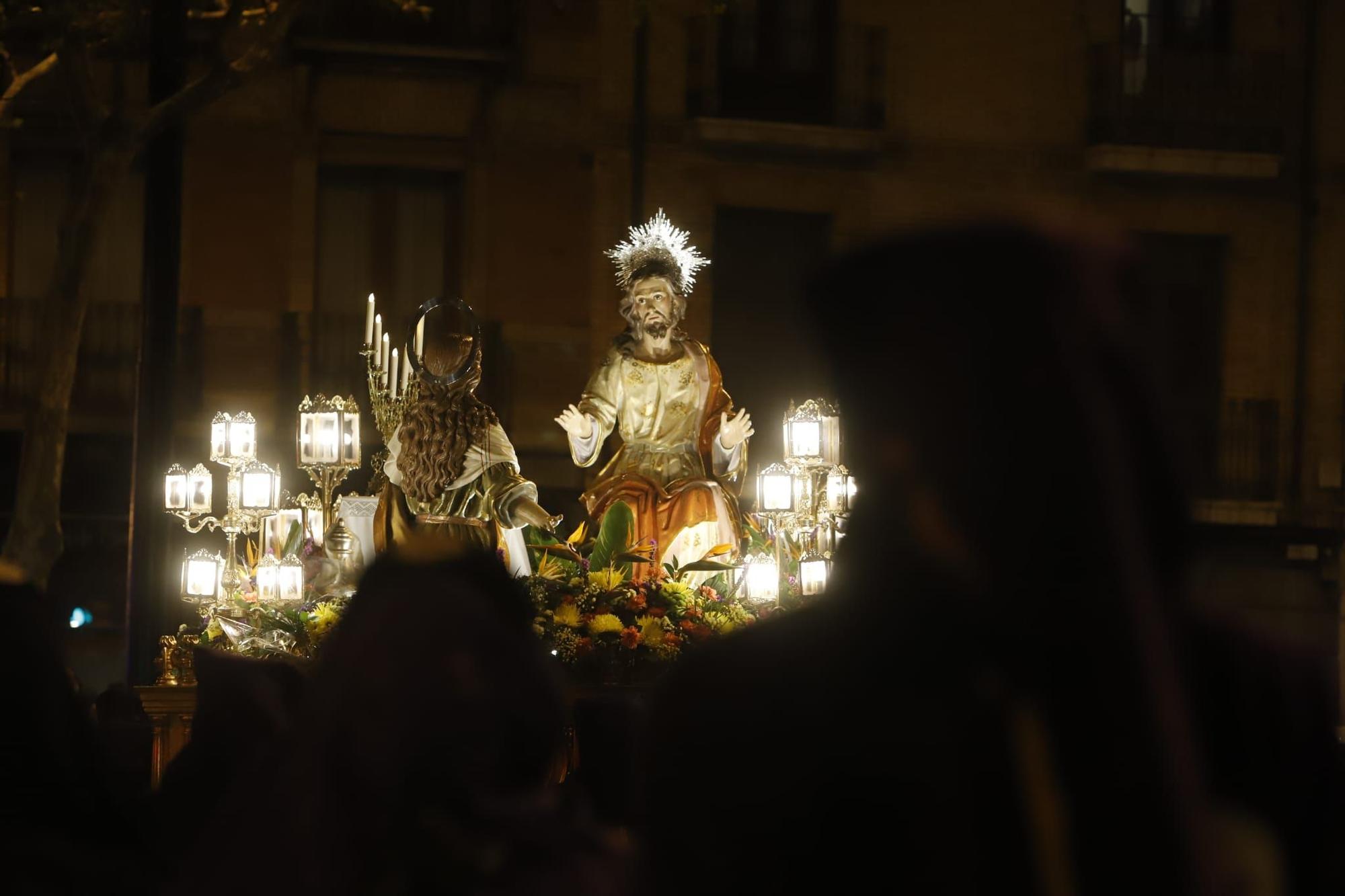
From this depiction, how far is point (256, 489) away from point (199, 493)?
665 millimetres

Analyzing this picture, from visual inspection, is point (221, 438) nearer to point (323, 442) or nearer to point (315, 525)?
point (323, 442)

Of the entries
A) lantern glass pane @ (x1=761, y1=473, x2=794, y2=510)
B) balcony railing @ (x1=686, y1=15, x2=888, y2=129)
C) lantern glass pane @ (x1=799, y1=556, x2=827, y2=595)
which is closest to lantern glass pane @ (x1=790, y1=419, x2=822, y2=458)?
lantern glass pane @ (x1=761, y1=473, x2=794, y2=510)

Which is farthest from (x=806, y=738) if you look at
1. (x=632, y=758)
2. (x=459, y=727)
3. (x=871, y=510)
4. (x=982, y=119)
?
(x=982, y=119)

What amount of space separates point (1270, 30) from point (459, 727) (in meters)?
19.4

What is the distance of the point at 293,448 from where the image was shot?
17578 millimetres

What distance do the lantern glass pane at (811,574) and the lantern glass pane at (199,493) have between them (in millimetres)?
3094

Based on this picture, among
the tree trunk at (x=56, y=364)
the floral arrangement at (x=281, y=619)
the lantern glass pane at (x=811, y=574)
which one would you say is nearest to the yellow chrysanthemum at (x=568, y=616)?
the floral arrangement at (x=281, y=619)

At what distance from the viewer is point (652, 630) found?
852 centimetres

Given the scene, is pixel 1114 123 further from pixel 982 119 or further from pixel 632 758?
pixel 632 758

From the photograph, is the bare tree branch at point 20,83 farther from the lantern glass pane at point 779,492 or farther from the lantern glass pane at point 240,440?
the lantern glass pane at point 779,492

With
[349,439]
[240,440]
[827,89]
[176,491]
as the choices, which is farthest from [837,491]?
[827,89]

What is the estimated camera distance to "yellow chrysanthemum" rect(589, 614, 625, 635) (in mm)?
8430

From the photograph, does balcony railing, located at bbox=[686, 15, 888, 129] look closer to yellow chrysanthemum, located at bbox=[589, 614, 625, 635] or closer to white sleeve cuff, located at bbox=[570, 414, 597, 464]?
white sleeve cuff, located at bbox=[570, 414, 597, 464]

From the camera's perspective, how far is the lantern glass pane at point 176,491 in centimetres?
998
